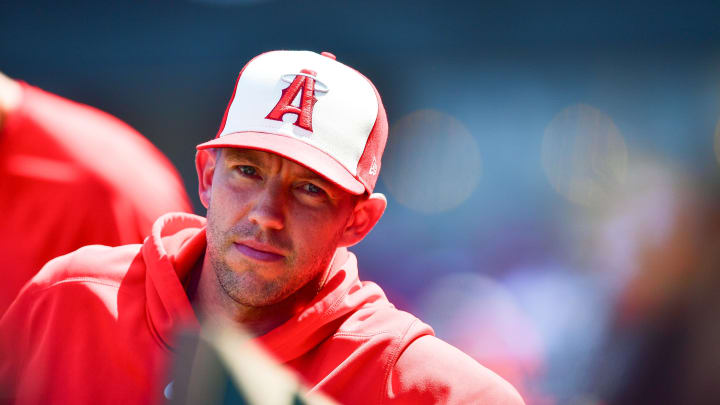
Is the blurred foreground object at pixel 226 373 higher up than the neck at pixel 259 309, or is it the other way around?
the neck at pixel 259 309

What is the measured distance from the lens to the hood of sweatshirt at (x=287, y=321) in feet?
3.46

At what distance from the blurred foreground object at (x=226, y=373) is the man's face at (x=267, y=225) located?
11 cm

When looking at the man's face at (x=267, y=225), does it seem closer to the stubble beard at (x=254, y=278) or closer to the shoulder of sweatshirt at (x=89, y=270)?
the stubble beard at (x=254, y=278)

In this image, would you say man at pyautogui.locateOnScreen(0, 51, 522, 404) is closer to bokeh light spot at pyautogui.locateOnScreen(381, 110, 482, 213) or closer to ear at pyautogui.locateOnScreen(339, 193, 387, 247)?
ear at pyautogui.locateOnScreen(339, 193, 387, 247)

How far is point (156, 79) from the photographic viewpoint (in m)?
3.20

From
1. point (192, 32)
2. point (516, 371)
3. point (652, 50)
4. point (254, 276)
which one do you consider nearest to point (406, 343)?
point (254, 276)

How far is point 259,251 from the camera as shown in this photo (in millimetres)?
1046

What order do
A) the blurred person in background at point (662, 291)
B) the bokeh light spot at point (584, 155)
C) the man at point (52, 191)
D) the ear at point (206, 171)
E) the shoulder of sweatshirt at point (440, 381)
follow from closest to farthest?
the shoulder of sweatshirt at point (440, 381)
the ear at point (206, 171)
the man at point (52, 191)
the blurred person in background at point (662, 291)
the bokeh light spot at point (584, 155)

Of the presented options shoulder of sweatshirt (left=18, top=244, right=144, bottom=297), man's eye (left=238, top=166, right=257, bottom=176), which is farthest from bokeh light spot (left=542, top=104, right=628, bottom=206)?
shoulder of sweatshirt (left=18, top=244, right=144, bottom=297)

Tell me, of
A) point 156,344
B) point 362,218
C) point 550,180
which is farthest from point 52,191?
point 550,180

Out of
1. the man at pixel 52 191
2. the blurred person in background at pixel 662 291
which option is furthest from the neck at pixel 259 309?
the blurred person in background at pixel 662 291

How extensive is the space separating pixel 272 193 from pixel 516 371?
5.99ft

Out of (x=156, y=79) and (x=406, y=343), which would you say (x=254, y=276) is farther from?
(x=156, y=79)

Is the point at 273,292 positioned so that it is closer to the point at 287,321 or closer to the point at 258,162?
the point at 287,321
